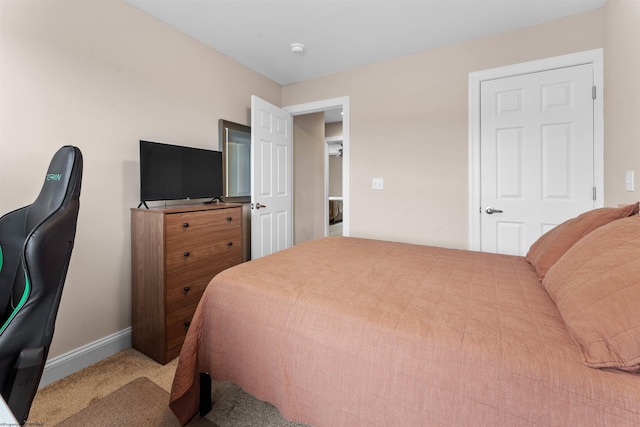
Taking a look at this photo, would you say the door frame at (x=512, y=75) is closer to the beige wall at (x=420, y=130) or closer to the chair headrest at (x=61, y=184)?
the beige wall at (x=420, y=130)

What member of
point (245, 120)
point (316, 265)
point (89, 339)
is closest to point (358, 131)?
point (245, 120)

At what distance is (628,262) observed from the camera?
799 millimetres

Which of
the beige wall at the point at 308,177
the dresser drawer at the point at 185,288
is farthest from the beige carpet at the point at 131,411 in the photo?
the beige wall at the point at 308,177

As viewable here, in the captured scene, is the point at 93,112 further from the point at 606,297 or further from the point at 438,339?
the point at 606,297

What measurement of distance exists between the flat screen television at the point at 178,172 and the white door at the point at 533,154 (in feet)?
8.32

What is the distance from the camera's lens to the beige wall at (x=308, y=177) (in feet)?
13.5

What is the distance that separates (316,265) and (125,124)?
1.78m

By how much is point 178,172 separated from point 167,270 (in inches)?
32.5

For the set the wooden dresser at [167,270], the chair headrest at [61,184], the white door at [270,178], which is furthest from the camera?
the white door at [270,178]

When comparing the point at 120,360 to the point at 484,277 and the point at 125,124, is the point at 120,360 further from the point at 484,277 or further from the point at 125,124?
the point at 484,277

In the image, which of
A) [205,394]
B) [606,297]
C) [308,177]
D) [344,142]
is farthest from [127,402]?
[308,177]

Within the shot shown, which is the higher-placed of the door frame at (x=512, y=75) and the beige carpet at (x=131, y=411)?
the door frame at (x=512, y=75)

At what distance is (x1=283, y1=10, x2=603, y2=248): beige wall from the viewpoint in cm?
263

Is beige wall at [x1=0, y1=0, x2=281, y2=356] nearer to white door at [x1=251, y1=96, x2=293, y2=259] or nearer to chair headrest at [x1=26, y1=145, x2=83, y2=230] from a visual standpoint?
white door at [x1=251, y1=96, x2=293, y2=259]
